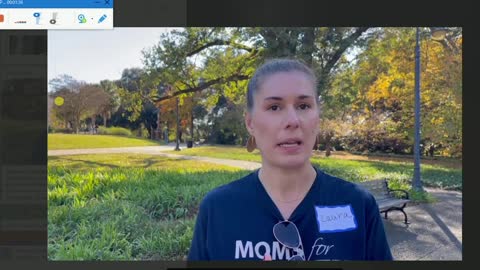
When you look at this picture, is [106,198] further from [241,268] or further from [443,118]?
[443,118]

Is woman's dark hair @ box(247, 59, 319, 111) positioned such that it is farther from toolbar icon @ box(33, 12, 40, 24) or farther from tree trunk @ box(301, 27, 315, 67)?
toolbar icon @ box(33, 12, 40, 24)

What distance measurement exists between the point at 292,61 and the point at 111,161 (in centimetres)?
153

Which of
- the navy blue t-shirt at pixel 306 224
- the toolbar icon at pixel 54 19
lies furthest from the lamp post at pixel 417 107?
the toolbar icon at pixel 54 19

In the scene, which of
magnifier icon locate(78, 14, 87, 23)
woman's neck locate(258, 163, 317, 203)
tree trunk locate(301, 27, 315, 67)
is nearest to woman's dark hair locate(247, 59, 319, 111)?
tree trunk locate(301, 27, 315, 67)

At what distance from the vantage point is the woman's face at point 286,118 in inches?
107

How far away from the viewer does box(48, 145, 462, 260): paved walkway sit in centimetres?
308

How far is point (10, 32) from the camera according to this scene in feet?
9.66

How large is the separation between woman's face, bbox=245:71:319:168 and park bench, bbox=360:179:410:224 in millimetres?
626

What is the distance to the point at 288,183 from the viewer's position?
283cm

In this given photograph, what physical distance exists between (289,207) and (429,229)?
1143mm

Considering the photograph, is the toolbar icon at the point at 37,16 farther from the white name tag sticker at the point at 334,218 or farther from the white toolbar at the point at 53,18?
the white name tag sticker at the point at 334,218

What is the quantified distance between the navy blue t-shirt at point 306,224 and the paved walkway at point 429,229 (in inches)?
9.7

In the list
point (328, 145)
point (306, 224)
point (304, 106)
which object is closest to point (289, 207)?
point (306, 224)

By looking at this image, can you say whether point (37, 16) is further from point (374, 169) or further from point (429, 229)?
point (429, 229)
